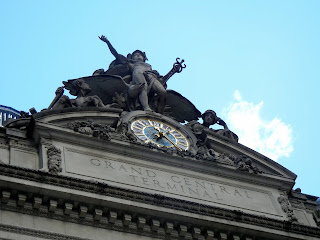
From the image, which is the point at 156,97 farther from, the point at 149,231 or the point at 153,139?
the point at 149,231

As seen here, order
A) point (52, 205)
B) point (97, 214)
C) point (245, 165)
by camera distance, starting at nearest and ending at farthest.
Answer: point (52, 205) → point (97, 214) → point (245, 165)

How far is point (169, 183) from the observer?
1045 inches

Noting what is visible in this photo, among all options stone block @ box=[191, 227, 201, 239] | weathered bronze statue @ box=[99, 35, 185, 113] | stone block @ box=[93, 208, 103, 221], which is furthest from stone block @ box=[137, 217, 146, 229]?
weathered bronze statue @ box=[99, 35, 185, 113]

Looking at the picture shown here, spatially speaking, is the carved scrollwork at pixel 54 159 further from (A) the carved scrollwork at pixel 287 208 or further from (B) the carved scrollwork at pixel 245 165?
→ (A) the carved scrollwork at pixel 287 208

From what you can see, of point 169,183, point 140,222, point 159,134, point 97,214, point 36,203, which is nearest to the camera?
point 36,203

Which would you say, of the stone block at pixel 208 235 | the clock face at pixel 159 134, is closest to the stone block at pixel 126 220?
the stone block at pixel 208 235

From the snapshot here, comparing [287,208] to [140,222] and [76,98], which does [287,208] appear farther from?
[76,98]

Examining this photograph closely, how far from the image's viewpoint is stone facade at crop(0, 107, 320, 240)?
2317cm

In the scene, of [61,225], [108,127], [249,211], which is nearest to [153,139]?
[108,127]

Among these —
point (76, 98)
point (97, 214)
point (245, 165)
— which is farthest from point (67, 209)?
point (245, 165)

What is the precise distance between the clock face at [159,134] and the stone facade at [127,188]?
0.63m

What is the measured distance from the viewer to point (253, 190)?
28031 mm

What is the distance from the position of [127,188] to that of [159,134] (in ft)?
14.9

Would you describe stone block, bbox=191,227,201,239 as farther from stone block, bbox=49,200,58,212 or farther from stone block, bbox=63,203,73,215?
stone block, bbox=49,200,58,212
